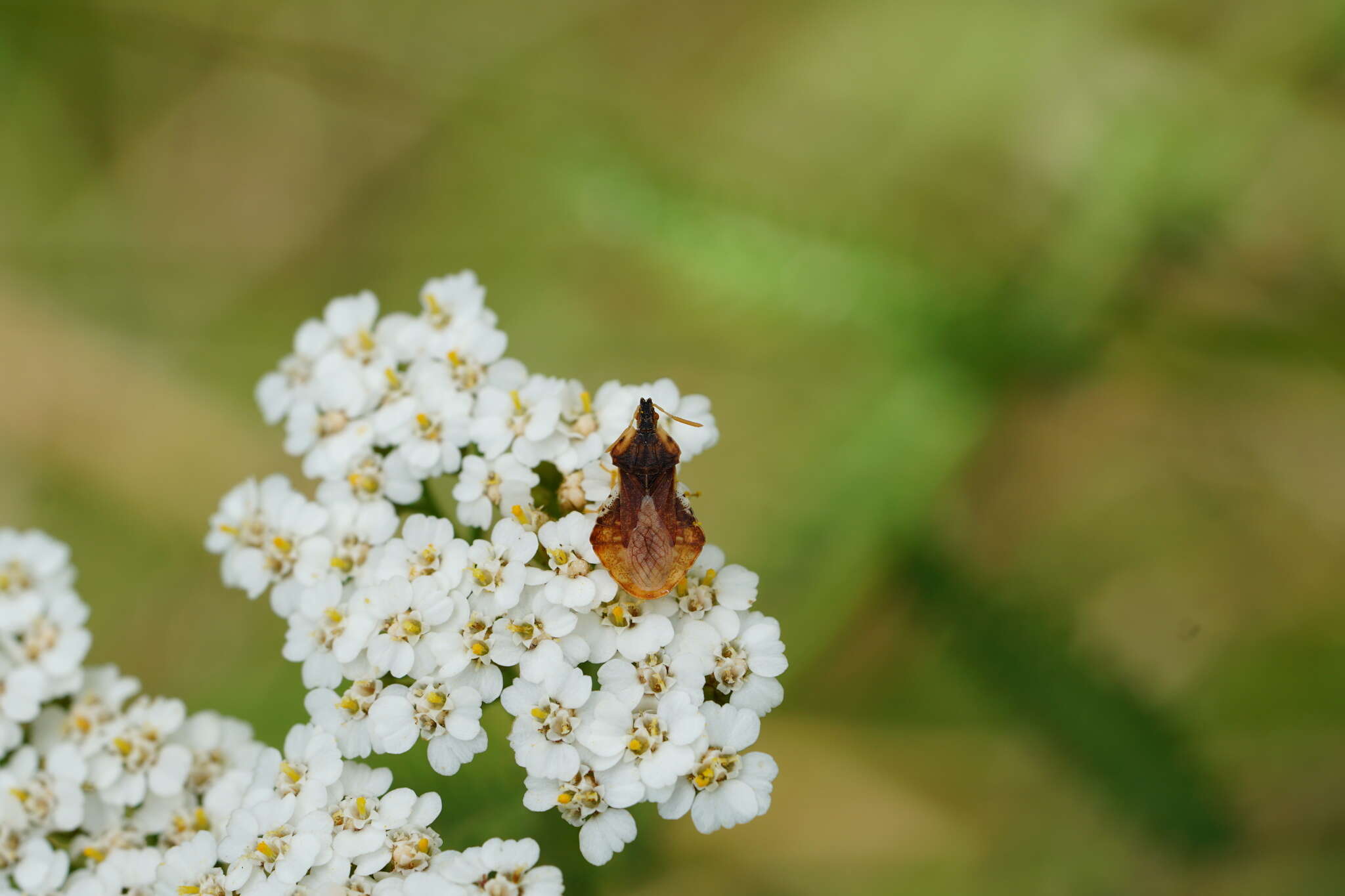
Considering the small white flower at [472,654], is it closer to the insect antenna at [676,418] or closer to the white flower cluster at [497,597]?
the white flower cluster at [497,597]

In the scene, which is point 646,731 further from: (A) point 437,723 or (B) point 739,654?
(A) point 437,723

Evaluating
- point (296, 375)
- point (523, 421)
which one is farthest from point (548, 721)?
point (296, 375)

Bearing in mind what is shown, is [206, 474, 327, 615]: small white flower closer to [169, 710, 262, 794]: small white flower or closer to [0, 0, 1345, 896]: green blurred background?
[169, 710, 262, 794]: small white flower

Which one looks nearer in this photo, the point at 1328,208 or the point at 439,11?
the point at 1328,208

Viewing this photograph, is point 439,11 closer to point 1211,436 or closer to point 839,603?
point 839,603

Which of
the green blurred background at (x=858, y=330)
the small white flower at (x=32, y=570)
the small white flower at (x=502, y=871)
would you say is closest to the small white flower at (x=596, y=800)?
the small white flower at (x=502, y=871)

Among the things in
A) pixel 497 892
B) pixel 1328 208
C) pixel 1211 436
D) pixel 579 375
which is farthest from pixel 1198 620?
pixel 497 892

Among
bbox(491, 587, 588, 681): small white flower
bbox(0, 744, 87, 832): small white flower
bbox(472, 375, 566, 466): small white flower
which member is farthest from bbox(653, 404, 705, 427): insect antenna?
bbox(0, 744, 87, 832): small white flower
